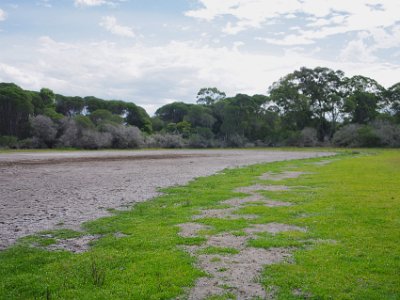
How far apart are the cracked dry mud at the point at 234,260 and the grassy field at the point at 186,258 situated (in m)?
0.26

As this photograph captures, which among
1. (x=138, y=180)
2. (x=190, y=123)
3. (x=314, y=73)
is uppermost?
(x=314, y=73)

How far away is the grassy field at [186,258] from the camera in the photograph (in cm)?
730

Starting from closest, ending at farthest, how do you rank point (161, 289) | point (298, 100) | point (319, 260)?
point (161, 289) < point (319, 260) < point (298, 100)

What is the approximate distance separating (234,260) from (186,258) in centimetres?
114

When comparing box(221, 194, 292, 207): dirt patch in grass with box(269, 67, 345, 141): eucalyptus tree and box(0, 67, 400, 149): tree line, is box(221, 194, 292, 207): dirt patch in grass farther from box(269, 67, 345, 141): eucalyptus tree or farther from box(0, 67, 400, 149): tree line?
box(269, 67, 345, 141): eucalyptus tree

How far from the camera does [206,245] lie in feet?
33.9

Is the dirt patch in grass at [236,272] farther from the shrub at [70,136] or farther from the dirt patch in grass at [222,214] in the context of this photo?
the shrub at [70,136]

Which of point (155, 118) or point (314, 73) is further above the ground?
point (314, 73)

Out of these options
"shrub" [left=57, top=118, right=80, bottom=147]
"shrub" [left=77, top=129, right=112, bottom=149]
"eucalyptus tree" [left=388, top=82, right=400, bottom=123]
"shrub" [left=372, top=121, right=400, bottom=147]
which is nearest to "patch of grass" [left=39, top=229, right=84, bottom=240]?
"shrub" [left=77, top=129, right=112, bottom=149]

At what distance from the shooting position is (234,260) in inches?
357

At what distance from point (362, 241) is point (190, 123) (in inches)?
4369

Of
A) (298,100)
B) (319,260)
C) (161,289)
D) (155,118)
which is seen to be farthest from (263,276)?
(155,118)

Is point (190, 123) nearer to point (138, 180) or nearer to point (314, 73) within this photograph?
point (314, 73)

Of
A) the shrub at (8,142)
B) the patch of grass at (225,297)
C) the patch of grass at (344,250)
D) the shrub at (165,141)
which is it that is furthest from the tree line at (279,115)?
the patch of grass at (225,297)
